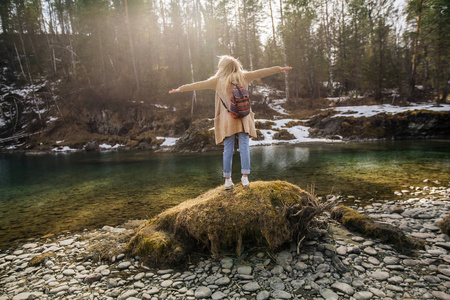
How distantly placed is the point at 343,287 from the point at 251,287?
3.87 ft

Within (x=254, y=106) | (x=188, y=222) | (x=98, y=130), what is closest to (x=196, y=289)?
(x=188, y=222)

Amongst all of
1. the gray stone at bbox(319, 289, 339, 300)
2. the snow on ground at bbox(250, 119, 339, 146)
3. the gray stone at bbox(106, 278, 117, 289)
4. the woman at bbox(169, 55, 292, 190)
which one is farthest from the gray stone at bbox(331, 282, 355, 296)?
the snow on ground at bbox(250, 119, 339, 146)

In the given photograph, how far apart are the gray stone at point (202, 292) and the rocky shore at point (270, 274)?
0.01m

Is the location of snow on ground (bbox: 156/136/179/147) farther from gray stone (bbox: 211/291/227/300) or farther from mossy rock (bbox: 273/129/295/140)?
gray stone (bbox: 211/291/227/300)

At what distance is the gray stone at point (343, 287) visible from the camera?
2906mm

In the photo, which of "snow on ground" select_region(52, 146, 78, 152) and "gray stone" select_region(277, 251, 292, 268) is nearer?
"gray stone" select_region(277, 251, 292, 268)

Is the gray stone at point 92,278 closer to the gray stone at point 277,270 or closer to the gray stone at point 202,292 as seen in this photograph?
the gray stone at point 202,292

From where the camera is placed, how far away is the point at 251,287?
314 cm

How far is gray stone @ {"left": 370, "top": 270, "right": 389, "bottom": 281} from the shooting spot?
311cm

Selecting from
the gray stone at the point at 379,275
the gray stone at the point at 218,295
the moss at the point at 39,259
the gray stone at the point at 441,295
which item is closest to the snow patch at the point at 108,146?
the moss at the point at 39,259

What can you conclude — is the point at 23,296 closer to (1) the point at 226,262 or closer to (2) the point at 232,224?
(1) the point at 226,262

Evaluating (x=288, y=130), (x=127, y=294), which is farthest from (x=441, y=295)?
(x=288, y=130)

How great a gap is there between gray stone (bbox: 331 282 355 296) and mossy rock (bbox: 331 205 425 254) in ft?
4.70

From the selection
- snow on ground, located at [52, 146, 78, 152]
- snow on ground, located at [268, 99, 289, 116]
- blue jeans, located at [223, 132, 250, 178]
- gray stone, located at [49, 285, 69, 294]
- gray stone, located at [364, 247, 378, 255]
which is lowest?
gray stone, located at [364, 247, 378, 255]
